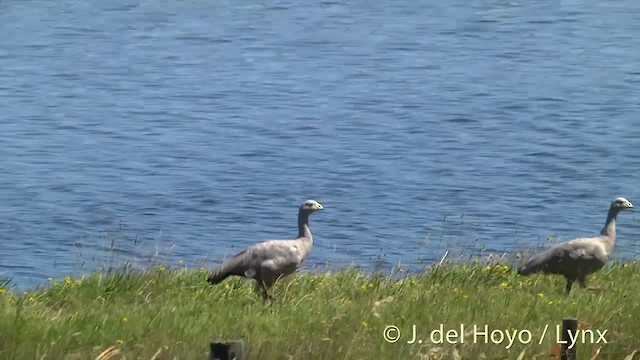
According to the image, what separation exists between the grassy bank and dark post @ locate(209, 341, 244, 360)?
177 cm

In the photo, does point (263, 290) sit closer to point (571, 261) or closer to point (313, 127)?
point (571, 261)

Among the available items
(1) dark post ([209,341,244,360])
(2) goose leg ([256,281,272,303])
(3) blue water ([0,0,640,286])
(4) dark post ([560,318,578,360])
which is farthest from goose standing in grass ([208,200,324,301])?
(1) dark post ([209,341,244,360])

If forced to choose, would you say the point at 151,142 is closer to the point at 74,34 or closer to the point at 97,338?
the point at 74,34

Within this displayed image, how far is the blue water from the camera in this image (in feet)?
92.7

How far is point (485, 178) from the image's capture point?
112 ft

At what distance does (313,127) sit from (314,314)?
25.6 m

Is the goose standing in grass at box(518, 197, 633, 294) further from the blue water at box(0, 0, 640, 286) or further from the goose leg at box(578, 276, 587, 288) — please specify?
the blue water at box(0, 0, 640, 286)

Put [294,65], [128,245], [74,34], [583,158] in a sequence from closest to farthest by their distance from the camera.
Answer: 1. [128,245]
2. [583,158]
3. [294,65]
4. [74,34]

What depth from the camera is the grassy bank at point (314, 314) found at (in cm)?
1297

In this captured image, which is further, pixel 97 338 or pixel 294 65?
pixel 294 65

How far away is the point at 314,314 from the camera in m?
14.6

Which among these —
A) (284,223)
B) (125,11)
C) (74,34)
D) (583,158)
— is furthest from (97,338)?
(125,11)

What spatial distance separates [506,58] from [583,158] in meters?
15.5

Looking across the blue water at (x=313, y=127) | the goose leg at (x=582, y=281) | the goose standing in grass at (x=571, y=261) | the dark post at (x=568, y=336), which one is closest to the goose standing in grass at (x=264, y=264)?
the goose standing in grass at (x=571, y=261)
